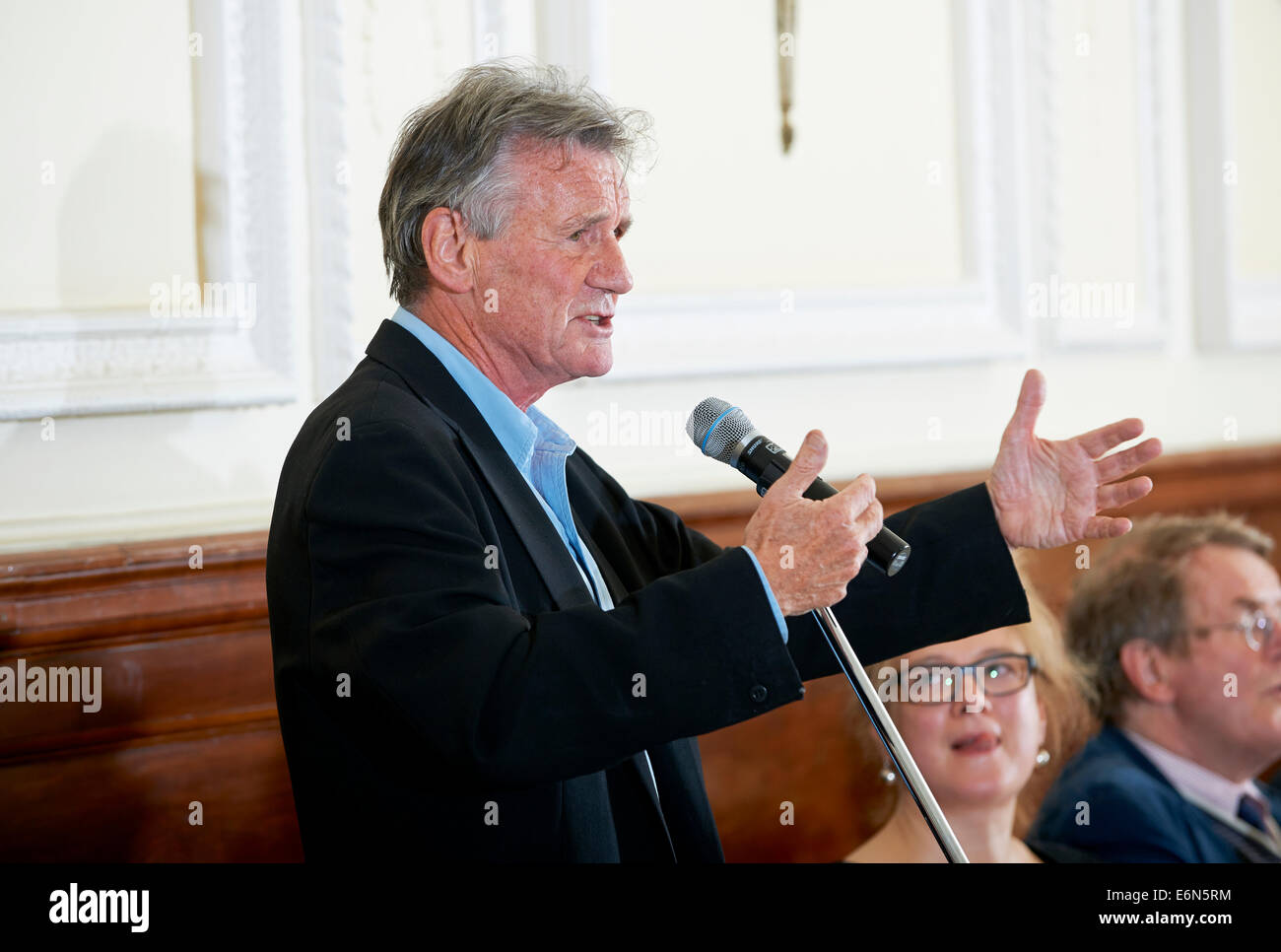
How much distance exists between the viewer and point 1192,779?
2186 millimetres

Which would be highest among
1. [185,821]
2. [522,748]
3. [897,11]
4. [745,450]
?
[897,11]

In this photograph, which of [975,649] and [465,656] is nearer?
[465,656]

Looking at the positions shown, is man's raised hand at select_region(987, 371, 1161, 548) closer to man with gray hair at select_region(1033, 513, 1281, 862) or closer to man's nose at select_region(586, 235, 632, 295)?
man's nose at select_region(586, 235, 632, 295)

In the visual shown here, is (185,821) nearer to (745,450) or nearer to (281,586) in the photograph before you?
(281,586)

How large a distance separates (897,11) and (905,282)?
599 millimetres

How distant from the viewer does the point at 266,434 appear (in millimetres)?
2018

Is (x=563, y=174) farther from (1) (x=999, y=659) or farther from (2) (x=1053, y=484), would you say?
(1) (x=999, y=659)

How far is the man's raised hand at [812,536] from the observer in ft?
3.97

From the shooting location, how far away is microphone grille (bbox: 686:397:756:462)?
4.63 feet

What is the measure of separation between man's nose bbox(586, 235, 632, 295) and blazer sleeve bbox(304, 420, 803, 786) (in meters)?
0.39

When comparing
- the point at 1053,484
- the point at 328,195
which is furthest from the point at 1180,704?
the point at 328,195

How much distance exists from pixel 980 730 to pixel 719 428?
0.88 meters

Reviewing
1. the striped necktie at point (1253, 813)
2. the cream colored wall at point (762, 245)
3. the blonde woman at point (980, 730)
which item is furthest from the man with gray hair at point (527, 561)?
the striped necktie at point (1253, 813)

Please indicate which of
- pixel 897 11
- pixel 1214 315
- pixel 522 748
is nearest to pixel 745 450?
pixel 522 748
